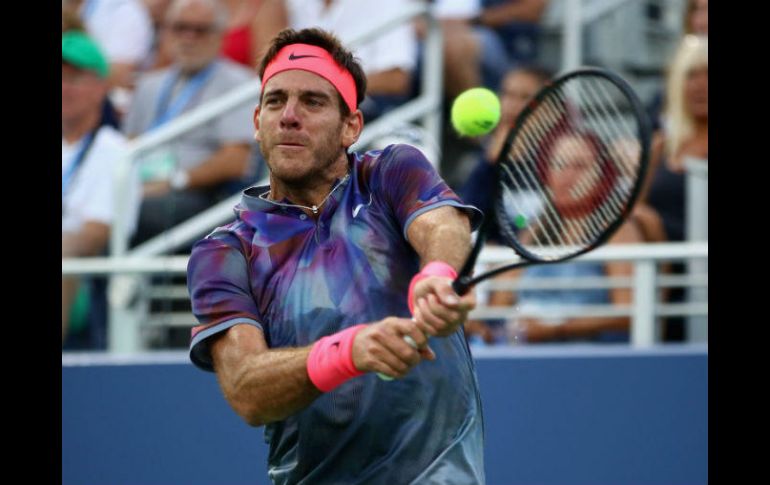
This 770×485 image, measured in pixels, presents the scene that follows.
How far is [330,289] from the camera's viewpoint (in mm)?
3416

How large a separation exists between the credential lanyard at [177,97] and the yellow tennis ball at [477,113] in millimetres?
3428

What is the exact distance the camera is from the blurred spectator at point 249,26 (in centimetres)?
752

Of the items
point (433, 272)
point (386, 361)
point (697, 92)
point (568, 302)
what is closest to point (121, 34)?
point (568, 302)

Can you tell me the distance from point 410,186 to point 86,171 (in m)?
3.74

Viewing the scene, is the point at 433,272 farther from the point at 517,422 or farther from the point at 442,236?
the point at 517,422

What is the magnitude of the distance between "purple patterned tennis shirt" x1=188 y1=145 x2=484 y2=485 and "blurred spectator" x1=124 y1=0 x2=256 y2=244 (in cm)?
318

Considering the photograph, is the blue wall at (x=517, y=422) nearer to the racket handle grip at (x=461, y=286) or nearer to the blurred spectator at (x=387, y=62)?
the blurred spectator at (x=387, y=62)

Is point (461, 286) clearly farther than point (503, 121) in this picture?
No

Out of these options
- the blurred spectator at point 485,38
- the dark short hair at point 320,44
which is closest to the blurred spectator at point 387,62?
the blurred spectator at point 485,38

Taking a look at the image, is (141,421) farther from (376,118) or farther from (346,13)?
(346,13)

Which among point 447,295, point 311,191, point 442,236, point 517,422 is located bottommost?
point 517,422

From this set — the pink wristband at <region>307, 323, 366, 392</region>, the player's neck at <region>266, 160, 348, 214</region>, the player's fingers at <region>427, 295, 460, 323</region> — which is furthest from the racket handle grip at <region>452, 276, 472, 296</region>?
the player's neck at <region>266, 160, 348, 214</region>

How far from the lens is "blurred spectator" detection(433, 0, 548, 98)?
718 centimetres
